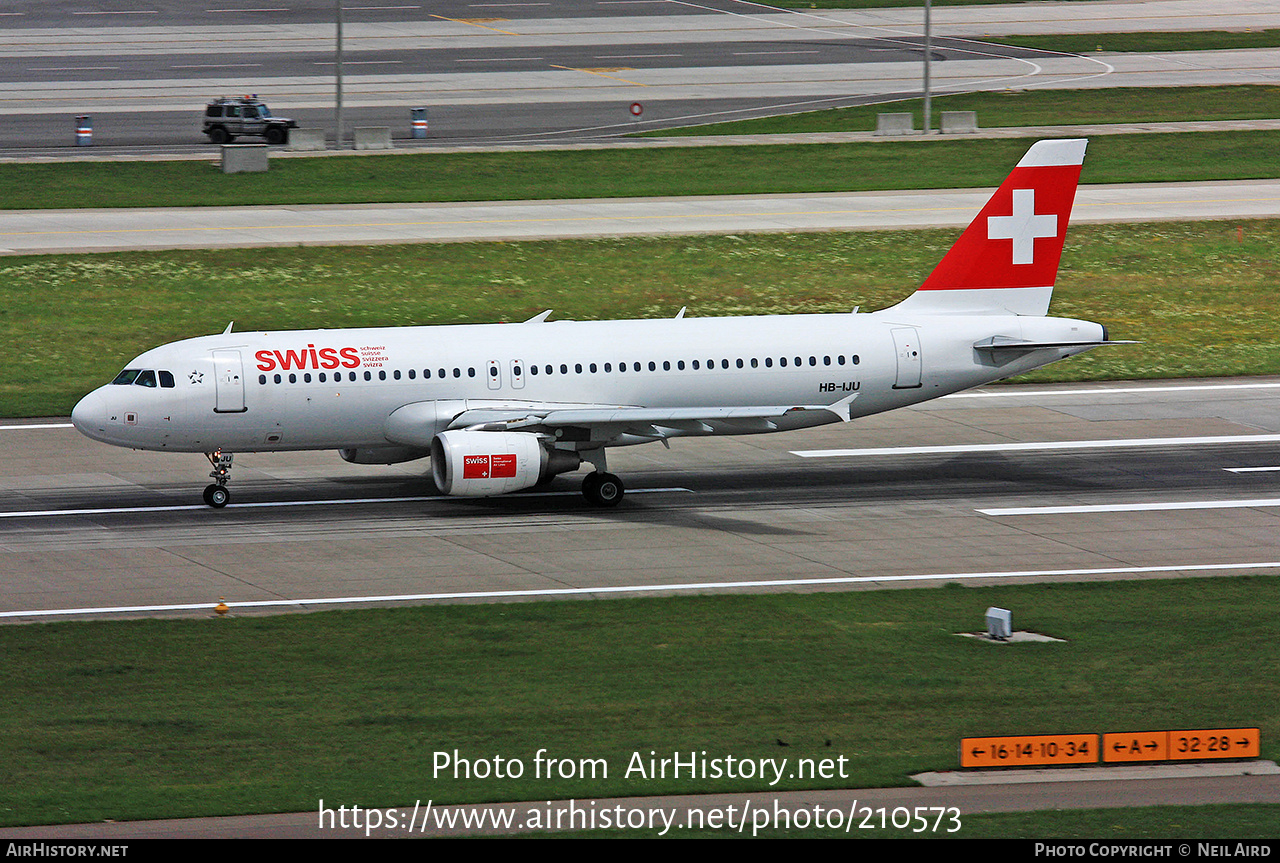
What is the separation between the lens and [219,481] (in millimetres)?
39438

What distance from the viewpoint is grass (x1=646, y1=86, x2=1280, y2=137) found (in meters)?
89.8

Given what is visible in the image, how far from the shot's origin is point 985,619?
101ft

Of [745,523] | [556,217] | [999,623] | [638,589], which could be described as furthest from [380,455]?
[556,217]

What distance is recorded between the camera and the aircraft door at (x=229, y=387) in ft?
124

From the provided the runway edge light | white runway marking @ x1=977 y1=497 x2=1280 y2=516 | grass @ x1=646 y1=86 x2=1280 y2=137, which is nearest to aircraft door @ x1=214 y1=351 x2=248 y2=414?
white runway marking @ x1=977 y1=497 x2=1280 y2=516

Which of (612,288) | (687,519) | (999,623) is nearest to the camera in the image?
(999,623)

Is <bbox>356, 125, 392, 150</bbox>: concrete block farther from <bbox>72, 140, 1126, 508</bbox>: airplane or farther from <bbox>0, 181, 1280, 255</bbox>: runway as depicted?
<bbox>72, 140, 1126, 508</bbox>: airplane

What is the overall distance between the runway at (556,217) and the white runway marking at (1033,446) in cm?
2359

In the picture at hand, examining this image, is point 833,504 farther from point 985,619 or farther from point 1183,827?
point 1183,827

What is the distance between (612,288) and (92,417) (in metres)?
26.0

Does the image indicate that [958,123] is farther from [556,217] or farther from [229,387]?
[229,387]

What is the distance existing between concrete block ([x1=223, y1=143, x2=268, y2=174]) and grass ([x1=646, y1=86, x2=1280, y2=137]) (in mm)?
20490
